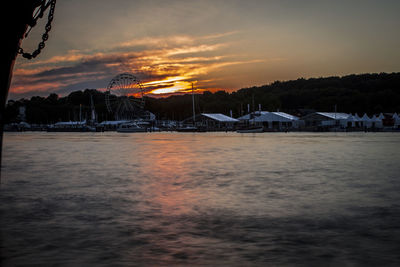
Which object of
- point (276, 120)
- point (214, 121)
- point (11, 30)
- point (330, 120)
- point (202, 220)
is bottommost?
point (202, 220)

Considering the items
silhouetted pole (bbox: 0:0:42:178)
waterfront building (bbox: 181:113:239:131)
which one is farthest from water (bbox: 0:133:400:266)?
waterfront building (bbox: 181:113:239:131)

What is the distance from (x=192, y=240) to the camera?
833 centimetres

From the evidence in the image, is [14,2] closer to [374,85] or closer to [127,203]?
[127,203]

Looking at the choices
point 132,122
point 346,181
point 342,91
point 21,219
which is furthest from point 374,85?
point 21,219

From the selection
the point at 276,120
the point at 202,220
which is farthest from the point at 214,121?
the point at 202,220

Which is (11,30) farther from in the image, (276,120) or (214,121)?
(214,121)

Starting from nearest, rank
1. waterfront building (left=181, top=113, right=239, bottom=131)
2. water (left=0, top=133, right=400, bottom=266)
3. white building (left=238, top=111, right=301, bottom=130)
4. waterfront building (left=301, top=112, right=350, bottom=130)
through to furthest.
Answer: water (left=0, top=133, right=400, bottom=266) → waterfront building (left=301, top=112, right=350, bottom=130) → white building (left=238, top=111, right=301, bottom=130) → waterfront building (left=181, top=113, right=239, bottom=131)

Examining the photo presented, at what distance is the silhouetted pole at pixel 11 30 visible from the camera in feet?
24.2

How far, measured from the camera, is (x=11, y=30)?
24.9 ft

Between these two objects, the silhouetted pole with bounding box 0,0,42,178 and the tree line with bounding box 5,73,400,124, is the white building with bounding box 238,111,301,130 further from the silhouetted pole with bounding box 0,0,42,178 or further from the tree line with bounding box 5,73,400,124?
the silhouetted pole with bounding box 0,0,42,178

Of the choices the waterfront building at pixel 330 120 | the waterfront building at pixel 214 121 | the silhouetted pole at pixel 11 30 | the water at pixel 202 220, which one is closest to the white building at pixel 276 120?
the waterfront building at pixel 330 120

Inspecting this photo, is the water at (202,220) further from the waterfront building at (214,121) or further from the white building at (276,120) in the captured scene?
the waterfront building at (214,121)

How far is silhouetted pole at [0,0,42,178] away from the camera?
24.2 feet

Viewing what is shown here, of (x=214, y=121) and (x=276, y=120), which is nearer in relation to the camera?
(x=276, y=120)
